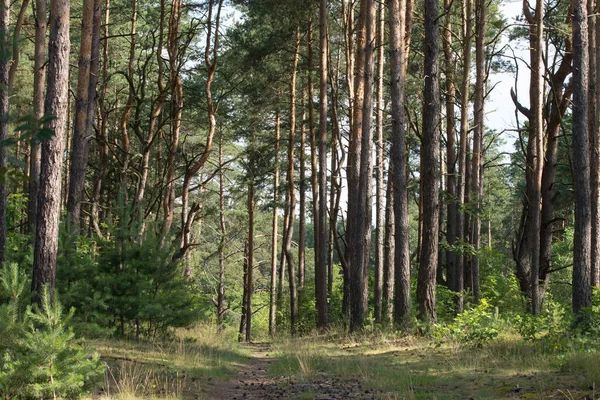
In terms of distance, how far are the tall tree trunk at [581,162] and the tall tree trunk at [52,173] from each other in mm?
9069

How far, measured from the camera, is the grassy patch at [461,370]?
739cm

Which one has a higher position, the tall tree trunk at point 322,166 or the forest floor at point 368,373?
the tall tree trunk at point 322,166

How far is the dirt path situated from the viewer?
8.11 metres

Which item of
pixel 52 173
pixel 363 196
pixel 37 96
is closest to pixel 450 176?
pixel 363 196

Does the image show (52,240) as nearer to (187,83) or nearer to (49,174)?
(49,174)

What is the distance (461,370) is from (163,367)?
4.35 metres

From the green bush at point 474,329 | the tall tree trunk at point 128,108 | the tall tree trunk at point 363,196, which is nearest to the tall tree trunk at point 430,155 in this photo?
the green bush at point 474,329

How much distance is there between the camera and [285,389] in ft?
29.7

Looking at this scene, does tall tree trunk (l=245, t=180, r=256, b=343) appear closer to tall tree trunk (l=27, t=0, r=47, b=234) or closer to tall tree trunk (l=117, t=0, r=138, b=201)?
tall tree trunk (l=117, t=0, r=138, b=201)

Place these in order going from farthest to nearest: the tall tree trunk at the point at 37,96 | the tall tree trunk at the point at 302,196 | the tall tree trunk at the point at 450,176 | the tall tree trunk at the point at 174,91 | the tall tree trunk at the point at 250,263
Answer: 1. the tall tree trunk at the point at 250,263
2. the tall tree trunk at the point at 302,196
3. the tall tree trunk at the point at 450,176
4. the tall tree trunk at the point at 174,91
5. the tall tree trunk at the point at 37,96

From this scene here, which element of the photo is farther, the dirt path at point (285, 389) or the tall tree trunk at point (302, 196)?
the tall tree trunk at point (302, 196)

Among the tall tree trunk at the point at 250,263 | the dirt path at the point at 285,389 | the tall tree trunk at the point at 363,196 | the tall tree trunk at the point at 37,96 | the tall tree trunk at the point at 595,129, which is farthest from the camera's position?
the tall tree trunk at the point at 250,263

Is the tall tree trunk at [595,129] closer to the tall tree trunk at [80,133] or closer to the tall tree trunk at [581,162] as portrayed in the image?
the tall tree trunk at [581,162]

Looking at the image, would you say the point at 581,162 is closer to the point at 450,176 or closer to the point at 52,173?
the point at 450,176
